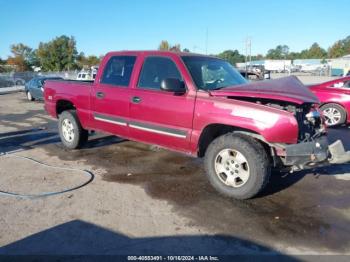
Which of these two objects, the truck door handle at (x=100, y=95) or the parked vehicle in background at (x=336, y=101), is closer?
the truck door handle at (x=100, y=95)

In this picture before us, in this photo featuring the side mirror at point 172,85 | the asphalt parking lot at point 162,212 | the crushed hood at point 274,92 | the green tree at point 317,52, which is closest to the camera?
the asphalt parking lot at point 162,212

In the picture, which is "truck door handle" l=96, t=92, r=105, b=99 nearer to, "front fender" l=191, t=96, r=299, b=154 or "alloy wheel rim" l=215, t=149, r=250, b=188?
"front fender" l=191, t=96, r=299, b=154

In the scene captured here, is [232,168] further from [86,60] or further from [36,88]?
[86,60]

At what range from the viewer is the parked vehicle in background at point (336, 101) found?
978 centimetres

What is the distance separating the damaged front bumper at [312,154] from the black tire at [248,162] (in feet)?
1.02

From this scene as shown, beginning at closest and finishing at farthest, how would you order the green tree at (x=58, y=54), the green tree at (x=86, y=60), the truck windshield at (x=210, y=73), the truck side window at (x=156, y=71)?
1. the truck windshield at (x=210, y=73)
2. the truck side window at (x=156, y=71)
3. the green tree at (x=58, y=54)
4. the green tree at (x=86, y=60)

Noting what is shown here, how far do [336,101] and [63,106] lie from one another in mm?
7416

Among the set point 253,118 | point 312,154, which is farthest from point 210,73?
point 312,154

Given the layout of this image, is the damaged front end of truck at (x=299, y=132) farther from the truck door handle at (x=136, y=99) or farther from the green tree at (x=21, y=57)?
the green tree at (x=21, y=57)

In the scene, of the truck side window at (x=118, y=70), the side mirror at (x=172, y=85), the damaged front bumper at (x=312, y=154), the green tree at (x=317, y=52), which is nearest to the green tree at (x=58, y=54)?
the truck side window at (x=118, y=70)

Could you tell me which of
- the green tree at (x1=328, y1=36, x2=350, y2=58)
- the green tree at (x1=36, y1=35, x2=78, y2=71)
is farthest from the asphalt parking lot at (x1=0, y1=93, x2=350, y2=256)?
the green tree at (x1=328, y1=36, x2=350, y2=58)

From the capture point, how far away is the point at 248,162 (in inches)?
175

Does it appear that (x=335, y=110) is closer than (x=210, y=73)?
No

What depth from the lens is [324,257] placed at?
328cm
